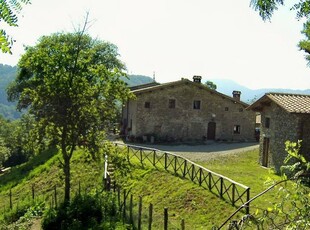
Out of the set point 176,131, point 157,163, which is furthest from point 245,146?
point 157,163

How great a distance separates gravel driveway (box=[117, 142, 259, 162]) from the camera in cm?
2592

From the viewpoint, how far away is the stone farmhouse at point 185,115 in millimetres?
32438

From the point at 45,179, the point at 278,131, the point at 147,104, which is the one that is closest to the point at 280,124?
the point at 278,131

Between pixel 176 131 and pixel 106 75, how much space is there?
19291 mm

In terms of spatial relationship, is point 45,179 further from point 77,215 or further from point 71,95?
point 71,95

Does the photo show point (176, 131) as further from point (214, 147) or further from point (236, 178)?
point (236, 178)

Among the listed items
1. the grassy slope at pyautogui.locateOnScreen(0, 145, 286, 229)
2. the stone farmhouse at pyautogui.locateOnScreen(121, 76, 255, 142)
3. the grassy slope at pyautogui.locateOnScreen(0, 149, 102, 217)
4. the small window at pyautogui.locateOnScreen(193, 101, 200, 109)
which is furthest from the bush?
the small window at pyautogui.locateOnScreen(193, 101, 200, 109)

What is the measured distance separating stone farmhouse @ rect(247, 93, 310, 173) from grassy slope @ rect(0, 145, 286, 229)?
128 centimetres

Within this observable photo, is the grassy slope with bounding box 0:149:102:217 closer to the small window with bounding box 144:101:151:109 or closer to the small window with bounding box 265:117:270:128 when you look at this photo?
the small window with bounding box 144:101:151:109

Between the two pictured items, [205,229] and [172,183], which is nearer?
[205,229]

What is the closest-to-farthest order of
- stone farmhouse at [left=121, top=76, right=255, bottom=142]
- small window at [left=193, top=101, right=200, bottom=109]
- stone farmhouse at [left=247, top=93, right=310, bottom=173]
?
stone farmhouse at [left=247, top=93, right=310, bottom=173] → stone farmhouse at [left=121, top=76, right=255, bottom=142] → small window at [left=193, top=101, right=200, bottom=109]

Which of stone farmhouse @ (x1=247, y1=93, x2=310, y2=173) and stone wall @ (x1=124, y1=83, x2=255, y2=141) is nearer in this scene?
stone farmhouse @ (x1=247, y1=93, x2=310, y2=173)

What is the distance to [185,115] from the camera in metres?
33.8

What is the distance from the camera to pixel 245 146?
3152 cm
